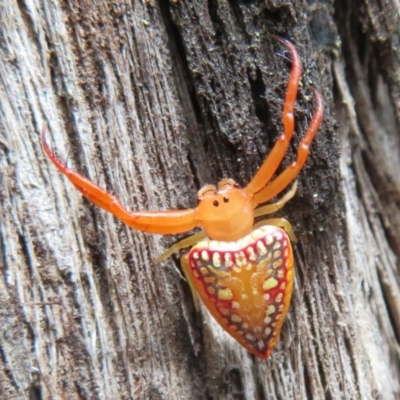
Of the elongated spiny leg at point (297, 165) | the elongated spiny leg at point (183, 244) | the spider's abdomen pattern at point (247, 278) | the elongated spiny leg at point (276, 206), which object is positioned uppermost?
the elongated spiny leg at point (297, 165)

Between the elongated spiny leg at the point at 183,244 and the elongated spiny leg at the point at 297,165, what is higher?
the elongated spiny leg at the point at 297,165

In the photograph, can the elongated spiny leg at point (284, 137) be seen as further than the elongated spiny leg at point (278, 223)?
No

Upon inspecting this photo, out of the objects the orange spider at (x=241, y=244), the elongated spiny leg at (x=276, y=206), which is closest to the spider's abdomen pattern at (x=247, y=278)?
the orange spider at (x=241, y=244)

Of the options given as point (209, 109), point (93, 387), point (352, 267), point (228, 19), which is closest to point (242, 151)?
point (209, 109)

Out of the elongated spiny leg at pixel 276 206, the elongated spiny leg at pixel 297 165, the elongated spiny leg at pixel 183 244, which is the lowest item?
the elongated spiny leg at pixel 183 244

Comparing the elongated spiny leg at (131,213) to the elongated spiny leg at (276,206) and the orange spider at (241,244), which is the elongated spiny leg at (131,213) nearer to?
the orange spider at (241,244)

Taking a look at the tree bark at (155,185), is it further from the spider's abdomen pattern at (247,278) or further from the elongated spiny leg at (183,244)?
the spider's abdomen pattern at (247,278)
